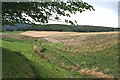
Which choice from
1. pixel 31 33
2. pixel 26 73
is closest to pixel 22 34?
pixel 31 33

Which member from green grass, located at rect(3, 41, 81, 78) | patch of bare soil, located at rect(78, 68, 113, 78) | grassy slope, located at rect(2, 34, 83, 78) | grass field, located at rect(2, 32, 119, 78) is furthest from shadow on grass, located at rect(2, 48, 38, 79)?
patch of bare soil, located at rect(78, 68, 113, 78)

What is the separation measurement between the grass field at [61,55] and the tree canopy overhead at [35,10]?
7.23 feet

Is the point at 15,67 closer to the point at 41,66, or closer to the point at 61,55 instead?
the point at 41,66

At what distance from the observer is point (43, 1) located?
16.0 metres

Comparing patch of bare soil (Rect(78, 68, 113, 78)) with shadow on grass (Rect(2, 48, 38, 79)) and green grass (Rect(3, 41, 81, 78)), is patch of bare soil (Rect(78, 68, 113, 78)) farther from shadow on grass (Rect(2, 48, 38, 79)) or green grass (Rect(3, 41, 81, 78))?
shadow on grass (Rect(2, 48, 38, 79))

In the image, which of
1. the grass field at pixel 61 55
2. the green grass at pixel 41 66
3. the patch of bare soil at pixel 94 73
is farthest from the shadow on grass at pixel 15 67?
the patch of bare soil at pixel 94 73

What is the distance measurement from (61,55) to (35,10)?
7.39 metres

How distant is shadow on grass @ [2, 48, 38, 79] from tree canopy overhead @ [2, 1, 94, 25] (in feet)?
6.26

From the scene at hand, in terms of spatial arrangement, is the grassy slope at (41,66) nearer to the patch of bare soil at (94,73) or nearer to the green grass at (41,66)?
the green grass at (41,66)

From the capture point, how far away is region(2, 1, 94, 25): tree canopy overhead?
617 inches

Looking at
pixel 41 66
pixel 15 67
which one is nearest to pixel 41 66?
pixel 41 66

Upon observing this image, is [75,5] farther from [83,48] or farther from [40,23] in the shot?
[83,48]

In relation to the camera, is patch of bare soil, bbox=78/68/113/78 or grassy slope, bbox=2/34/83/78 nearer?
grassy slope, bbox=2/34/83/78

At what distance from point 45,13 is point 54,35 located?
1035cm
